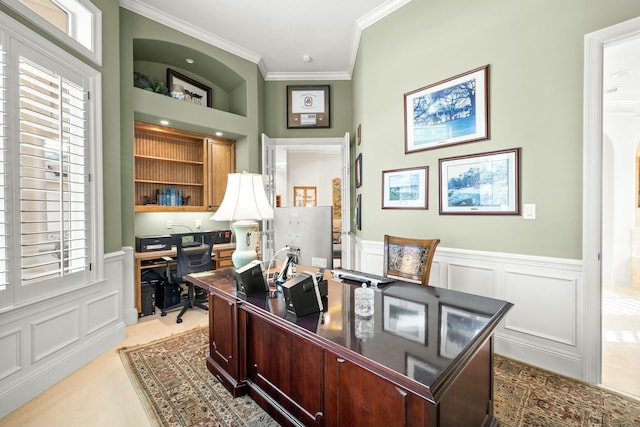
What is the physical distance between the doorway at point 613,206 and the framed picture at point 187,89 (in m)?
4.37

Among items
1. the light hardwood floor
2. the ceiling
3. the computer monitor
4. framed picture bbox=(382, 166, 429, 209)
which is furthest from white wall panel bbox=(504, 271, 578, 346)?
the ceiling

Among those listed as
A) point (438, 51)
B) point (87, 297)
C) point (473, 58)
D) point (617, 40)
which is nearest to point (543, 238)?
point (617, 40)

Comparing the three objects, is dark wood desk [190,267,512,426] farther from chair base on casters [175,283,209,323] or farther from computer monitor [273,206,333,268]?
chair base on casters [175,283,209,323]

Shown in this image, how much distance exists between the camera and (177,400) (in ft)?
5.95

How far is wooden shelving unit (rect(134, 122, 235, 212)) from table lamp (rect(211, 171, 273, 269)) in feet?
7.72

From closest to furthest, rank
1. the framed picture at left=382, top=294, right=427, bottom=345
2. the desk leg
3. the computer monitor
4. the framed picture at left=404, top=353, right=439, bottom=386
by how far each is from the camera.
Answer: the framed picture at left=404, top=353, right=439, bottom=386 → the framed picture at left=382, top=294, right=427, bottom=345 → the computer monitor → the desk leg

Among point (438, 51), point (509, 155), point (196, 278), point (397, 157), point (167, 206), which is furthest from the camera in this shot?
point (167, 206)

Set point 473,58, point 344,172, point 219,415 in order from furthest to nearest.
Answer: point 344,172
point 473,58
point 219,415

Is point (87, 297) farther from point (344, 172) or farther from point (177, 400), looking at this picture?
point (344, 172)

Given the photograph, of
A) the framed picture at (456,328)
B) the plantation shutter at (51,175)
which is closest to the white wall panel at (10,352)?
the plantation shutter at (51,175)

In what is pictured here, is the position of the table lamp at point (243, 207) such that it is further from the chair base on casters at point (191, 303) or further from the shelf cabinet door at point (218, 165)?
the shelf cabinet door at point (218, 165)

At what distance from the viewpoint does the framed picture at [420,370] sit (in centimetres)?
78

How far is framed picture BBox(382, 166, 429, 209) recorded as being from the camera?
279 cm

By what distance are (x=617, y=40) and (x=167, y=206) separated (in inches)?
182
